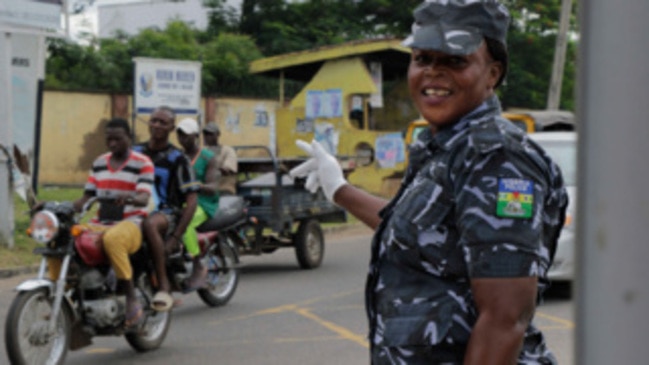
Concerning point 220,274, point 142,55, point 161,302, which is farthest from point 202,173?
point 142,55

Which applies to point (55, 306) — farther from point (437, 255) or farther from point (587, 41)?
point (587, 41)

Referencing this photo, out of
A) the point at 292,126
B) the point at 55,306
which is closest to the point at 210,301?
the point at 55,306

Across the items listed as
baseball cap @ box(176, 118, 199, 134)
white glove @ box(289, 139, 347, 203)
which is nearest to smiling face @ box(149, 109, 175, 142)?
baseball cap @ box(176, 118, 199, 134)

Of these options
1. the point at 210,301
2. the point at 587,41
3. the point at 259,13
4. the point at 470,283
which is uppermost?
the point at 259,13

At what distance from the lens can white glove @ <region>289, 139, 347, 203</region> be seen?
324cm

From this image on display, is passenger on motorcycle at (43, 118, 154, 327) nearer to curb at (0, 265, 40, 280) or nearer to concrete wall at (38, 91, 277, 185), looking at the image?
curb at (0, 265, 40, 280)

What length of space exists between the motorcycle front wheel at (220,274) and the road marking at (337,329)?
72 cm

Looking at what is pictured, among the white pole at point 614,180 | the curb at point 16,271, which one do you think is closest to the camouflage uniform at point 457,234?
the white pole at point 614,180

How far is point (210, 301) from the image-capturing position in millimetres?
9625

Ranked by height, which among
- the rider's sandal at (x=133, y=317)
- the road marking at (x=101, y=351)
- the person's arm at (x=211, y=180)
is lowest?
the road marking at (x=101, y=351)

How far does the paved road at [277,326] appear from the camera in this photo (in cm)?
750

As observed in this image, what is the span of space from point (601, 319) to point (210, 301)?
8.66 metres

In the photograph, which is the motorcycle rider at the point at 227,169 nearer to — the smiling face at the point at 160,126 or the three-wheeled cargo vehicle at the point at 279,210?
the three-wheeled cargo vehicle at the point at 279,210

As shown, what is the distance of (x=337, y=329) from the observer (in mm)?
8664
